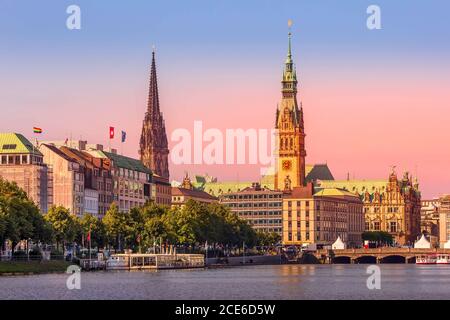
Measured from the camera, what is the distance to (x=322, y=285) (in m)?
158

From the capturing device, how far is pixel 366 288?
15075 cm

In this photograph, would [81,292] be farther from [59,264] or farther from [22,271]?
[59,264]

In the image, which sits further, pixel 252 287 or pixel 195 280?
pixel 195 280

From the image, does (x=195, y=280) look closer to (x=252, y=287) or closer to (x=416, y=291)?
(x=252, y=287)
